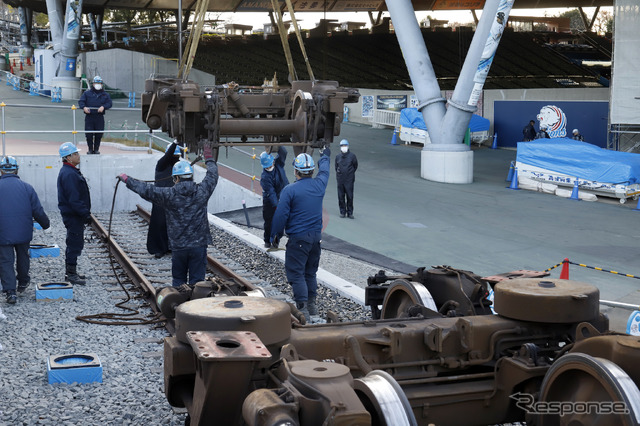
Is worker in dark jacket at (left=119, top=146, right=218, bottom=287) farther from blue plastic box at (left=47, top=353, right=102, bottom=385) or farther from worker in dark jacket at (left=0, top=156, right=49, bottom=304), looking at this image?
worker in dark jacket at (left=0, top=156, right=49, bottom=304)

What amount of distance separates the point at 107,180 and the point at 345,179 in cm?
622

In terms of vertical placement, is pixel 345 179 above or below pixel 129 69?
below

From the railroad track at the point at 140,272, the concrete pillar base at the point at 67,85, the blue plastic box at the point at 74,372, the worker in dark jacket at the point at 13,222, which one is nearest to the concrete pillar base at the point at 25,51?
the concrete pillar base at the point at 67,85

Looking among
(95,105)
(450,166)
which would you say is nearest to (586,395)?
(95,105)

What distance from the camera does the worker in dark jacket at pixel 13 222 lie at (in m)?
9.55

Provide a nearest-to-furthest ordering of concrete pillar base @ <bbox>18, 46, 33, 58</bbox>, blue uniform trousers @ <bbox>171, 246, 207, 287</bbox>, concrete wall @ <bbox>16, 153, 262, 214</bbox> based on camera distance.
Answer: blue uniform trousers @ <bbox>171, 246, 207, 287</bbox>
concrete wall @ <bbox>16, 153, 262, 214</bbox>
concrete pillar base @ <bbox>18, 46, 33, 58</bbox>

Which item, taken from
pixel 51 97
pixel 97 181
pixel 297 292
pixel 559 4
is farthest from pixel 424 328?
pixel 559 4

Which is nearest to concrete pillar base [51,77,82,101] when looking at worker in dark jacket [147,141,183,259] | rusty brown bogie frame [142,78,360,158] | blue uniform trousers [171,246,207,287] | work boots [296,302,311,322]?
worker in dark jacket [147,141,183,259]

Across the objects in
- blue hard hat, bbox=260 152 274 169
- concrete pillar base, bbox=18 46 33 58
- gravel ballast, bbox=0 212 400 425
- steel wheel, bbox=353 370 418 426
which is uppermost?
concrete pillar base, bbox=18 46 33 58

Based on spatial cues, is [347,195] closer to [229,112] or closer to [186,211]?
[229,112]

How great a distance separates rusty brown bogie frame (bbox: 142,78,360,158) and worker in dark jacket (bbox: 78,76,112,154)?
349 inches

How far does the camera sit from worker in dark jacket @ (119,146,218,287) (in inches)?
329

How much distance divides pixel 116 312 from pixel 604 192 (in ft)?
53.9

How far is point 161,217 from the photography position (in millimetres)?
12594
